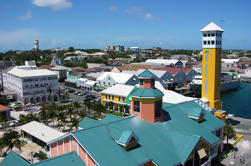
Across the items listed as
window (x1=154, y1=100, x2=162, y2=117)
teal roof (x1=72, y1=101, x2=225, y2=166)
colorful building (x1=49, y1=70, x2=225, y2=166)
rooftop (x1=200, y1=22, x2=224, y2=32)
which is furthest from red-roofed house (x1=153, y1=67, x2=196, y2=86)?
window (x1=154, y1=100, x2=162, y2=117)

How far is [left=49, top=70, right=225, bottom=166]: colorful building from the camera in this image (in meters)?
16.5

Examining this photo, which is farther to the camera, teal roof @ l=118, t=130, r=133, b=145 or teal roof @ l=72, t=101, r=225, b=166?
teal roof @ l=118, t=130, r=133, b=145

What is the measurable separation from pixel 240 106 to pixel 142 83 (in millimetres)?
43749

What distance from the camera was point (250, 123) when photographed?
132 feet

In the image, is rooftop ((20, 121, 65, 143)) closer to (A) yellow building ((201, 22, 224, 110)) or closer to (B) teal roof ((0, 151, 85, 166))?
(B) teal roof ((0, 151, 85, 166))

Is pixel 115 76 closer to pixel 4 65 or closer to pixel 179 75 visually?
pixel 179 75

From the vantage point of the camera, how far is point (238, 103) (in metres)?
61.2

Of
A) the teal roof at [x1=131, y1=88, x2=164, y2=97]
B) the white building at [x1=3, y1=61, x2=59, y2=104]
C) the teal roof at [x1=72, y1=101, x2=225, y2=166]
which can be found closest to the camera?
the teal roof at [x1=72, y1=101, x2=225, y2=166]

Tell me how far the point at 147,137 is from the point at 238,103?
164 ft

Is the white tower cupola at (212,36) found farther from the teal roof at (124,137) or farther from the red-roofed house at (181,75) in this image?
the red-roofed house at (181,75)

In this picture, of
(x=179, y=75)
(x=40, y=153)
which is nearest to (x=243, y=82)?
(x=179, y=75)

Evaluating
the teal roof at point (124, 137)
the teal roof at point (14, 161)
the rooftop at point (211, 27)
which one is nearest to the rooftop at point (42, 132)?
the teal roof at point (14, 161)

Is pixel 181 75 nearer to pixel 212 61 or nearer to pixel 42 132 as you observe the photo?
pixel 212 61

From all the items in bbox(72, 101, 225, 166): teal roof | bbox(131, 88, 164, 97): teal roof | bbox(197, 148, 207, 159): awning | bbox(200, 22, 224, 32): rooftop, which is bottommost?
bbox(197, 148, 207, 159): awning
